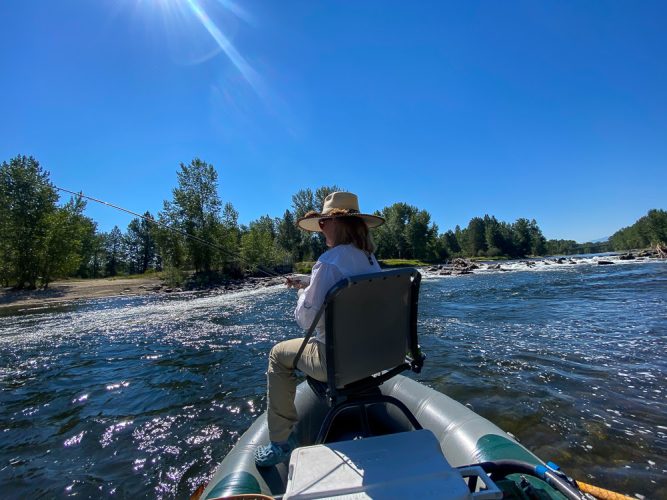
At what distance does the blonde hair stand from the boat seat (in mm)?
519

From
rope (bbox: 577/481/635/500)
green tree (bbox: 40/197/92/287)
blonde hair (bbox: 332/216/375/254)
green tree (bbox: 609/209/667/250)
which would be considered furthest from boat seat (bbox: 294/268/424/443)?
green tree (bbox: 609/209/667/250)

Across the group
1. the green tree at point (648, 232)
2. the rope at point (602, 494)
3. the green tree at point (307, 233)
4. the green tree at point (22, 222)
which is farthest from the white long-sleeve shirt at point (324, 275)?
the green tree at point (648, 232)

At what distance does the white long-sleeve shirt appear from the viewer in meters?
2.50

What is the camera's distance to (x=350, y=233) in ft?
9.62

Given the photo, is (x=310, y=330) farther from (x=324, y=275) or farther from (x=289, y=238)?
(x=289, y=238)

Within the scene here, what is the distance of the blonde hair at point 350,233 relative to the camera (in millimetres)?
2920

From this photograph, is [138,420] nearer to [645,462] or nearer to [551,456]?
[551,456]

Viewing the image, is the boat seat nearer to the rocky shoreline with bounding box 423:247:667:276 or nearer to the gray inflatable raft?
the gray inflatable raft

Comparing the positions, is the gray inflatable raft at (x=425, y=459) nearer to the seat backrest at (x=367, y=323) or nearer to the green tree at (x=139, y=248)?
the seat backrest at (x=367, y=323)

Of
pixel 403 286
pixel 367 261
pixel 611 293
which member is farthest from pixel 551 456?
pixel 611 293

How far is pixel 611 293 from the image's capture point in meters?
16.1

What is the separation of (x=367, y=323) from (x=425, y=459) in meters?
1.01

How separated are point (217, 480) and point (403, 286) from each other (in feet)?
7.23

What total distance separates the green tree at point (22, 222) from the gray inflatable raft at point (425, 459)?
132 ft
